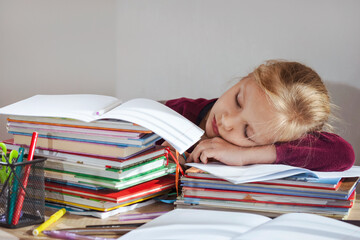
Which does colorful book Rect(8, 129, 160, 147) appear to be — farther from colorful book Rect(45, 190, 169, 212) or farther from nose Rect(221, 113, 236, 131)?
nose Rect(221, 113, 236, 131)

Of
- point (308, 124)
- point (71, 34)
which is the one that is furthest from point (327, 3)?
point (71, 34)

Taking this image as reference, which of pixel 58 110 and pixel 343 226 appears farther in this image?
pixel 58 110

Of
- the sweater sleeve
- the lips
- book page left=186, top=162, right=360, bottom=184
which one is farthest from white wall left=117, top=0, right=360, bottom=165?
book page left=186, top=162, right=360, bottom=184

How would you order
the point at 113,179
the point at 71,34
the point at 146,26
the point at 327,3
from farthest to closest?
the point at 71,34
the point at 146,26
the point at 327,3
the point at 113,179

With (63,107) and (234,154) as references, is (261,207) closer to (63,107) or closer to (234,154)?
(234,154)

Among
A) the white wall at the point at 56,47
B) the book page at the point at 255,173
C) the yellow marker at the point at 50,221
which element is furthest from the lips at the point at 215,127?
the white wall at the point at 56,47

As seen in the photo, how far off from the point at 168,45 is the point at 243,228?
5.58ft

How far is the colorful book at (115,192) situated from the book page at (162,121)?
4.2 inches

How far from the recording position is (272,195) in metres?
0.78

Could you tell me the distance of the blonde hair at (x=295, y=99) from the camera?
105 centimetres

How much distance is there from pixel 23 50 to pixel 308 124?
1933 mm

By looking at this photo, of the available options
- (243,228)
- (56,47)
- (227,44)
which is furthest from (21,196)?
(56,47)

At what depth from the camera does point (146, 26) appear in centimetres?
224

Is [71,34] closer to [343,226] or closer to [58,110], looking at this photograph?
[58,110]
